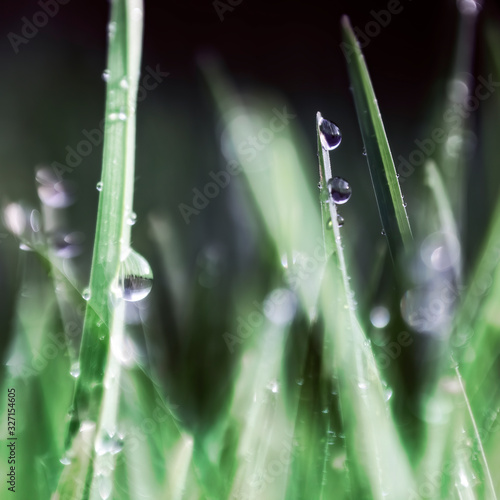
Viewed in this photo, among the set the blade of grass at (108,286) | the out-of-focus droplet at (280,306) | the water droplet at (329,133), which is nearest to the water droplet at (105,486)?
the blade of grass at (108,286)

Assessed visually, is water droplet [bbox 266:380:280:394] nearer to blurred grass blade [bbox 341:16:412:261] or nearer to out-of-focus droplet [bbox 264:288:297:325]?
out-of-focus droplet [bbox 264:288:297:325]

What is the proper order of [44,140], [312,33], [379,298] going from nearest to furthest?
[379,298], [44,140], [312,33]

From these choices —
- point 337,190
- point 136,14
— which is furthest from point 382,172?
point 136,14

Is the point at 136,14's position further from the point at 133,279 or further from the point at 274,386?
the point at 274,386

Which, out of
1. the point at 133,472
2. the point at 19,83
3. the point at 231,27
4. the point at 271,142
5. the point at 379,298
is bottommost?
the point at 133,472

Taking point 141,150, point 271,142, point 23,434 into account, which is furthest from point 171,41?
point 23,434

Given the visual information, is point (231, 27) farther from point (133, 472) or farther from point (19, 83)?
point (133, 472)

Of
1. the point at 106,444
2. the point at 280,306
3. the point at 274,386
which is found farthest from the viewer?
the point at 280,306

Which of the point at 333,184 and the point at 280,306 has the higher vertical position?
the point at 333,184
